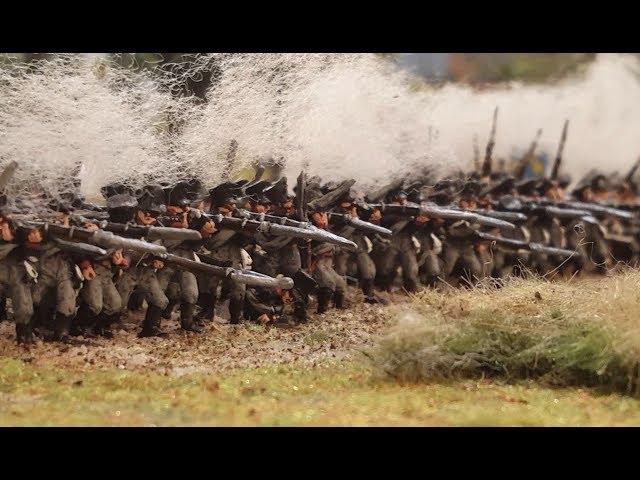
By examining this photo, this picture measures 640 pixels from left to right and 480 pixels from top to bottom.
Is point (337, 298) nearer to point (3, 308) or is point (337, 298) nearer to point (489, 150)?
point (489, 150)

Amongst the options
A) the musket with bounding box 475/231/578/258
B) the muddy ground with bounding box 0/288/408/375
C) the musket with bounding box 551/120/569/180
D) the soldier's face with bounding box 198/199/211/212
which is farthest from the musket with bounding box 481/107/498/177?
the soldier's face with bounding box 198/199/211/212

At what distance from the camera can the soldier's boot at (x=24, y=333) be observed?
294 inches

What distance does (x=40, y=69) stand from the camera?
7.54m

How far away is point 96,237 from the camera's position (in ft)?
24.5

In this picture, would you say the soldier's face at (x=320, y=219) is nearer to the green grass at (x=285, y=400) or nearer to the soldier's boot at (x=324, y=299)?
the soldier's boot at (x=324, y=299)

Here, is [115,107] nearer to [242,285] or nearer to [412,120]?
[242,285]

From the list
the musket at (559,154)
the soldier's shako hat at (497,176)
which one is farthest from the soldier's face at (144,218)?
the musket at (559,154)

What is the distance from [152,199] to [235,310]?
1.12 m

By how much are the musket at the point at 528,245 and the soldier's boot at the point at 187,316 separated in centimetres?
259

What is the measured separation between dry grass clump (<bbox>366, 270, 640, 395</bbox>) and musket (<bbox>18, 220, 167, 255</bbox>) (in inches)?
77.0

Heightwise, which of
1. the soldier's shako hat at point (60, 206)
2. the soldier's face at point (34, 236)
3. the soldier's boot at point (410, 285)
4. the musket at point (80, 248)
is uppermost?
the soldier's shako hat at point (60, 206)

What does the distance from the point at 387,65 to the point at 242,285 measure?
2173 mm

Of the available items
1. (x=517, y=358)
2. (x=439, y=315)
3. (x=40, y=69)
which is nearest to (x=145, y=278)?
(x=40, y=69)

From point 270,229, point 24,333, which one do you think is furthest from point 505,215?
point 24,333
